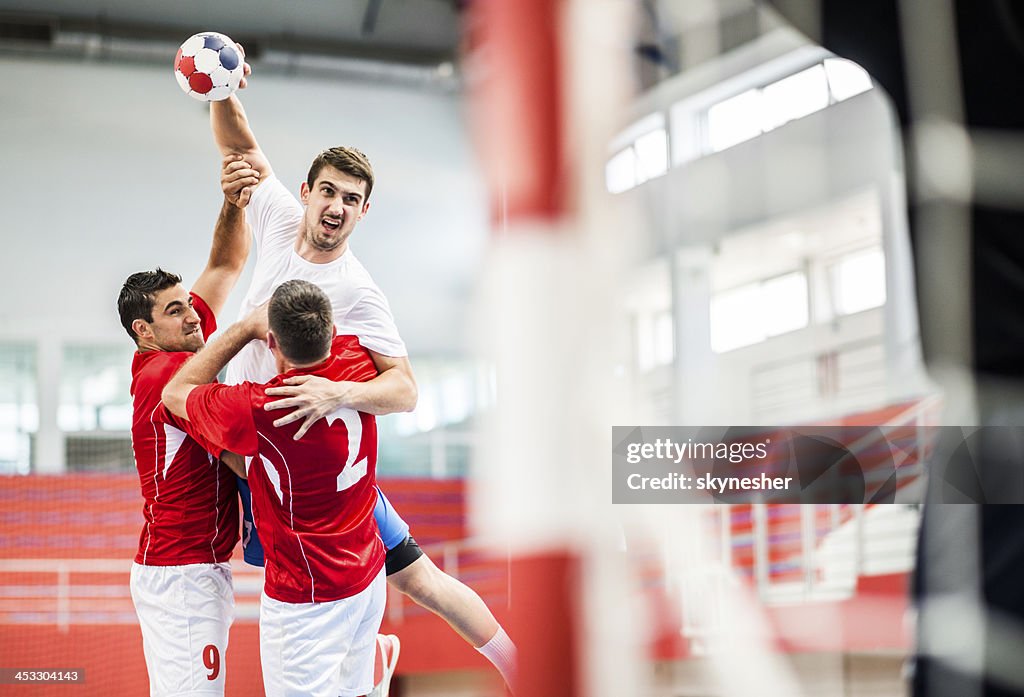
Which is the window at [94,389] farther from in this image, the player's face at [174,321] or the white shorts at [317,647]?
the white shorts at [317,647]

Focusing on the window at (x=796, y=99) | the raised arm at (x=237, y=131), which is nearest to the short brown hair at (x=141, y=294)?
the raised arm at (x=237, y=131)

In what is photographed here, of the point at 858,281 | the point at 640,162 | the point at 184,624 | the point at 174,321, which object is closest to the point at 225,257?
the point at 174,321

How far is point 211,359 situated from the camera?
5.45ft

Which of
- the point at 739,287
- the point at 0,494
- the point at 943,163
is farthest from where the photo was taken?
the point at 0,494

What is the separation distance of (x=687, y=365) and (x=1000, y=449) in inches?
19.4

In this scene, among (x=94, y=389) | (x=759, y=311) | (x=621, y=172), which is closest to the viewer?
(x=621, y=172)

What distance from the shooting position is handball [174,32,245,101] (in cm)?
170

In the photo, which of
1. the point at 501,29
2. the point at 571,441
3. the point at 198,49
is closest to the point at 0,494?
the point at 198,49

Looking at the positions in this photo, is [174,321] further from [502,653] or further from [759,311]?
[759,311]

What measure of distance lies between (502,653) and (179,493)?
64 cm

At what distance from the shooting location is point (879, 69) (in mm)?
1370

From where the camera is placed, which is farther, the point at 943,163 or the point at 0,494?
the point at 0,494

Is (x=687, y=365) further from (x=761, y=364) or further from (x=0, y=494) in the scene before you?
(x=0, y=494)

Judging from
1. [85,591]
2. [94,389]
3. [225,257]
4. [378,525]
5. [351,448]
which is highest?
[225,257]
